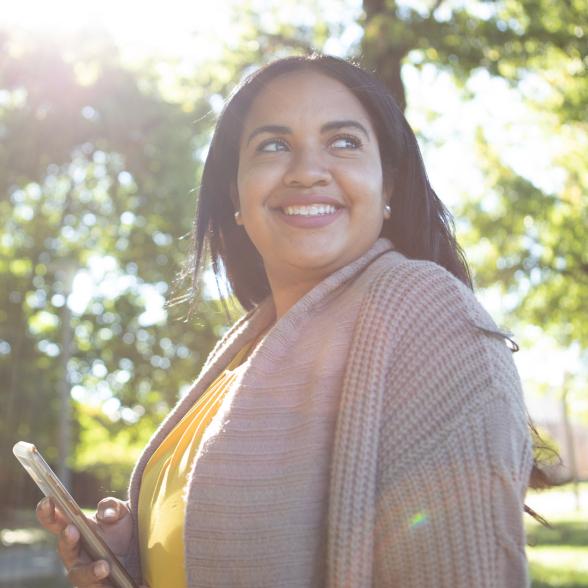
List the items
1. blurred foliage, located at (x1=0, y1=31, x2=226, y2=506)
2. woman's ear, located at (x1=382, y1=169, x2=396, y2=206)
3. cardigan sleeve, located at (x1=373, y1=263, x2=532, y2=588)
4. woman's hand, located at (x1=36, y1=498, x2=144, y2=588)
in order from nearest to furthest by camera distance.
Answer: cardigan sleeve, located at (x1=373, y1=263, x2=532, y2=588), woman's hand, located at (x1=36, y1=498, x2=144, y2=588), woman's ear, located at (x1=382, y1=169, x2=396, y2=206), blurred foliage, located at (x1=0, y1=31, x2=226, y2=506)

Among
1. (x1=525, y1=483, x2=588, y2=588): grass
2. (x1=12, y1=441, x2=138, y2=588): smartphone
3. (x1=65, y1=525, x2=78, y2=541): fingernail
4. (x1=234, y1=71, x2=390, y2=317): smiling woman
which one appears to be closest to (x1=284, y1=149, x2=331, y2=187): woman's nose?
(x1=234, y1=71, x2=390, y2=317): smiling woman

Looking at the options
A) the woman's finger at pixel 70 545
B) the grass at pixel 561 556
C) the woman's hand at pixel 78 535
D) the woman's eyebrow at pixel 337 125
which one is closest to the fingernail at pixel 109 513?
the woman's hand at pixel 78 535

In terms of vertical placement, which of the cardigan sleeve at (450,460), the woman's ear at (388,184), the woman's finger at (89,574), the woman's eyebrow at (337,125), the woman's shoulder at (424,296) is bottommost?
the woman's finger at (89,574)

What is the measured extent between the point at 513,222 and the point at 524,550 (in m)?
13.3

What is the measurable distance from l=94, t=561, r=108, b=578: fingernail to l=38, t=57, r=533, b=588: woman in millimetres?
111

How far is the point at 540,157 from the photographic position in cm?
1541

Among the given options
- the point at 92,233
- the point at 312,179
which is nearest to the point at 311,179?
the point at 312,179

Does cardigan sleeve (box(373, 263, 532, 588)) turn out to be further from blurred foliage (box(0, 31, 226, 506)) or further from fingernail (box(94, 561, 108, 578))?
blurred foliage (box(0, 31, 226, 506))

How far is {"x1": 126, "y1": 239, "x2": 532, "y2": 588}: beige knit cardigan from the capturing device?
5.32ft

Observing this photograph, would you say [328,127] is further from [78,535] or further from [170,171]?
[170,171]

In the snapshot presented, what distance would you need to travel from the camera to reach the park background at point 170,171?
29.1 ft

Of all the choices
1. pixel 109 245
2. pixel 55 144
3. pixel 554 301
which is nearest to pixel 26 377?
pixel 109 245

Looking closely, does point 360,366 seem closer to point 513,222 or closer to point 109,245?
point 513,222

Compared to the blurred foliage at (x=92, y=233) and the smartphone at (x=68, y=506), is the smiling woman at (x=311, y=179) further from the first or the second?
the blurred foliage at (x=92, y=233)
